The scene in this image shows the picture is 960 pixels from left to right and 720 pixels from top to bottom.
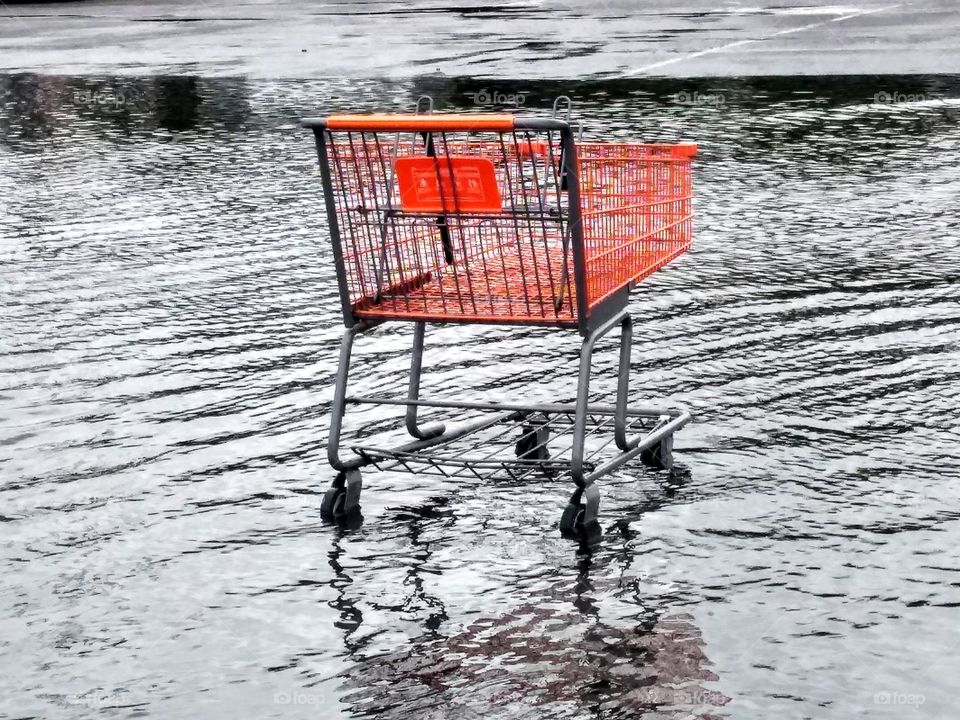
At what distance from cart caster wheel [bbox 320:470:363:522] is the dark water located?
0.22 feet

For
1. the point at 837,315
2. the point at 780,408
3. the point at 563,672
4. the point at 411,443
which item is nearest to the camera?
the point at 563,672

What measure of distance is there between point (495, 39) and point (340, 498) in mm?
19772

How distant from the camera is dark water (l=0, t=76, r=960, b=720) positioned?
4.42m

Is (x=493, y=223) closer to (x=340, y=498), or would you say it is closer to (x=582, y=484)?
(x=582, y=484)

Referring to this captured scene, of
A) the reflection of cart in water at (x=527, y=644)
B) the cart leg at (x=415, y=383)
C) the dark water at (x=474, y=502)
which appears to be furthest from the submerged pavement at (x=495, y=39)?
the reflection of cart in water at (x=527, y=644)

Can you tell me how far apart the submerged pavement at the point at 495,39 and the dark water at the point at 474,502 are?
30.1ft

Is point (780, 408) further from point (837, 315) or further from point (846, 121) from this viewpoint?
point (846, 121)

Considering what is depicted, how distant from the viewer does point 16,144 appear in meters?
15.2

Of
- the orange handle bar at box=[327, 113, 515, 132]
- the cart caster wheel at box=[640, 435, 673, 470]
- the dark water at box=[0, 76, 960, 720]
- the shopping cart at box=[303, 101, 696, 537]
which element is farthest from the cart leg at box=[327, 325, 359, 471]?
the cart caster wheel at box=[640, 435, 673, 470]

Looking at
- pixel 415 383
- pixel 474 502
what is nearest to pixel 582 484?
pixel 474 502

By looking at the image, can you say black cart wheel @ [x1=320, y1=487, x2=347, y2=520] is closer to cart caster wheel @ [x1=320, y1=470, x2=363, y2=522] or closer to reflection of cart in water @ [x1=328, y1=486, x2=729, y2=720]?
cart caster wheel @ [x1=320, y1=470, x2=363, y2=522]

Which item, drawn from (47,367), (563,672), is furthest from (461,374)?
(563,672)

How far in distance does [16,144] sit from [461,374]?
9035 millimetres

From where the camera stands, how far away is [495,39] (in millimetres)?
24734
